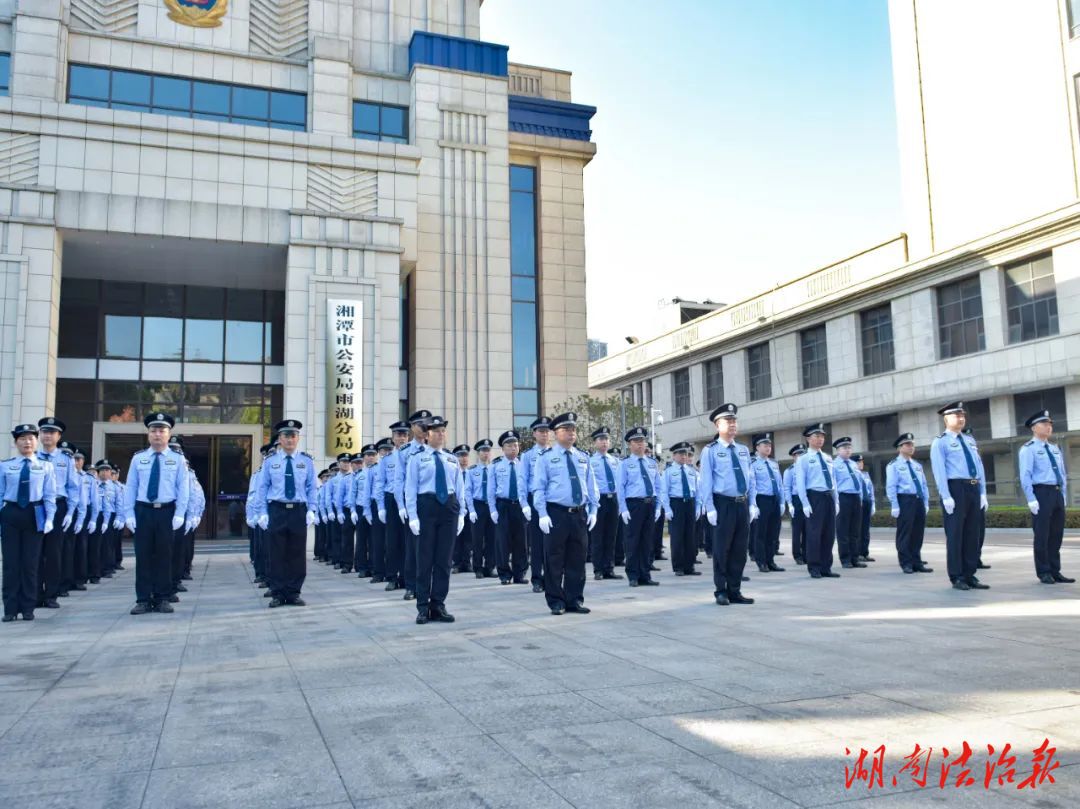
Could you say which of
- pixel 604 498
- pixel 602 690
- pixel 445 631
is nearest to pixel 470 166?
pixel 604 498

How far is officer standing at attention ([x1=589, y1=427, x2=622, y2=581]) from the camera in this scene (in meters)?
13.0

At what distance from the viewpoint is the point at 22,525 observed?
952cm

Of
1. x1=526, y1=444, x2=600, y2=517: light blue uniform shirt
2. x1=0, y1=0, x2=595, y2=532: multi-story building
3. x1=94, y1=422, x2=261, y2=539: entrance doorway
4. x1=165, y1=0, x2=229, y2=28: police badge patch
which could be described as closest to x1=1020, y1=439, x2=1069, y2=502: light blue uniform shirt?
x1=526, y1=444, x2=600, y2=517: light blue uniform shirt

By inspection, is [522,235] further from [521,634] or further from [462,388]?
[521,634]

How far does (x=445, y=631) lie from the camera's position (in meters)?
8.02

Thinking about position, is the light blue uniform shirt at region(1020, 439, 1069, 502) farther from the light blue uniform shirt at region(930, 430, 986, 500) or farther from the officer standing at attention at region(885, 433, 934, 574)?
the officer standing at attention at region(885, 433, 934, 574)

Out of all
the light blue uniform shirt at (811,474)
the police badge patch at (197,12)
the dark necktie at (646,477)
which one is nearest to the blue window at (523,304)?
the police badge patch at (197,12)

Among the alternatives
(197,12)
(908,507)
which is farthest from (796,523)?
(197,12)

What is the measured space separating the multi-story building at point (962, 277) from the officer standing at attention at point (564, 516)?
2451cm

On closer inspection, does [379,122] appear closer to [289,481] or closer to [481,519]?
[481,519]

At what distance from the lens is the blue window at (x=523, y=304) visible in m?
31.4

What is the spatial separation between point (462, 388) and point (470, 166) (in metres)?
7.54

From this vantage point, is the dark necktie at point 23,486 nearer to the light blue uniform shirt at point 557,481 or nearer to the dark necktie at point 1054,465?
the light blue uniform shirt at point 557,481

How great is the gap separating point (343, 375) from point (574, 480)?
1683cm
